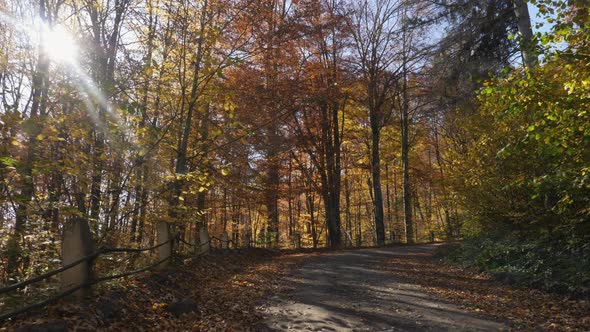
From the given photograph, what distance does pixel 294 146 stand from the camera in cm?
1988

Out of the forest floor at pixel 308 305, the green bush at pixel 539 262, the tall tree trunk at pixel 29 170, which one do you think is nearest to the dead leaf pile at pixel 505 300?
the forest floor at pixel 308 305

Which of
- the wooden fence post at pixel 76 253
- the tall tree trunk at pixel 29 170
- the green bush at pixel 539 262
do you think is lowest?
the green bush at pixel 539 262

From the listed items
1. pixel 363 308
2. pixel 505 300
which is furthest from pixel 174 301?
pixel 505 300

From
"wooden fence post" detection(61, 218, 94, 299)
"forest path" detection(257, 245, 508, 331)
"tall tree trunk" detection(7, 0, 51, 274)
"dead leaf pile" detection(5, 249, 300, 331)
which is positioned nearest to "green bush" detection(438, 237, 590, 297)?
"forest path" detection(257, 245, 508, 331)

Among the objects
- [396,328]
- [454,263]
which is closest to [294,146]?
[454,263]

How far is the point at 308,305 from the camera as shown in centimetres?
680

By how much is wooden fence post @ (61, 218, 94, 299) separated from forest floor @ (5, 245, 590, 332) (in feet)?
1.02

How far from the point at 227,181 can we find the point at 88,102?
1017 cm

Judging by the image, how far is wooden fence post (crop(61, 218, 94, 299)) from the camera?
4.89m

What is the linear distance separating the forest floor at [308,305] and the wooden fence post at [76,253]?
31 cm

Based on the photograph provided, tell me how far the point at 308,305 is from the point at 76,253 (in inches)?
153

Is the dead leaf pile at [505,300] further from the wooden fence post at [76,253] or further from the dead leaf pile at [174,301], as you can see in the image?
the wooden fence post at [76,253]

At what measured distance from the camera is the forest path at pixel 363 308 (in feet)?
18.3

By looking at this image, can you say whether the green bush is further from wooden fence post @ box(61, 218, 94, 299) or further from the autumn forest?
wooden fence post @ box(61, 218, 94, 299)
